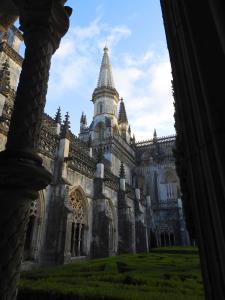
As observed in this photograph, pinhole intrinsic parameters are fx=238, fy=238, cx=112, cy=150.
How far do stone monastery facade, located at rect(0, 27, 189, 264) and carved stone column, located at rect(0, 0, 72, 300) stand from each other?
8.40 meters

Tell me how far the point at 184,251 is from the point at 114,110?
22.9 m

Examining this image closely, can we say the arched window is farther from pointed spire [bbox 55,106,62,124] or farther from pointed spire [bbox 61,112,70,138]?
pointed spire [bbox 61,112,70,138]

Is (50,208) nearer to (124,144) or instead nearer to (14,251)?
(14,251)

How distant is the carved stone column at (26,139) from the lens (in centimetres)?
175

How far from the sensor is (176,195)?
34656 millimetres

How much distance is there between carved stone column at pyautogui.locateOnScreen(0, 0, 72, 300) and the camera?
175 centimetres

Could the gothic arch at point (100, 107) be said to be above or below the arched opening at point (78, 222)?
above

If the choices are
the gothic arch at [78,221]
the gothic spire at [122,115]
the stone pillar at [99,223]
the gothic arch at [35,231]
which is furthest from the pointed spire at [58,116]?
the gothic spire at [122,115]

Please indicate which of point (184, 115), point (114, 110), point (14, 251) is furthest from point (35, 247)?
point (114, 110)

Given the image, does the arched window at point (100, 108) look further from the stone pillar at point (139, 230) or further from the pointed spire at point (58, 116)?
the pointed spire at point (58, 116)

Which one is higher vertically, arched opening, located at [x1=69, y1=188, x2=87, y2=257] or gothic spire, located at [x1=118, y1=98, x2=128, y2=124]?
gothic spire, located at [x1=118, y1=98, x2=128, y2=124]

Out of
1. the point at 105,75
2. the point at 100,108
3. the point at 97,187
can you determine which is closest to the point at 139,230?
the point at 97,187

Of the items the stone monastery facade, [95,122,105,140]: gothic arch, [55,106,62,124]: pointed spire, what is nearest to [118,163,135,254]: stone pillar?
the stone monastery facade

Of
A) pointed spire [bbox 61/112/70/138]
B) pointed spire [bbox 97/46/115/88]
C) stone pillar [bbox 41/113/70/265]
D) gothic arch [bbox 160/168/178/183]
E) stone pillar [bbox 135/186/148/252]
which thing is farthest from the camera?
gothic arch [bbox 160/168/178/183]
